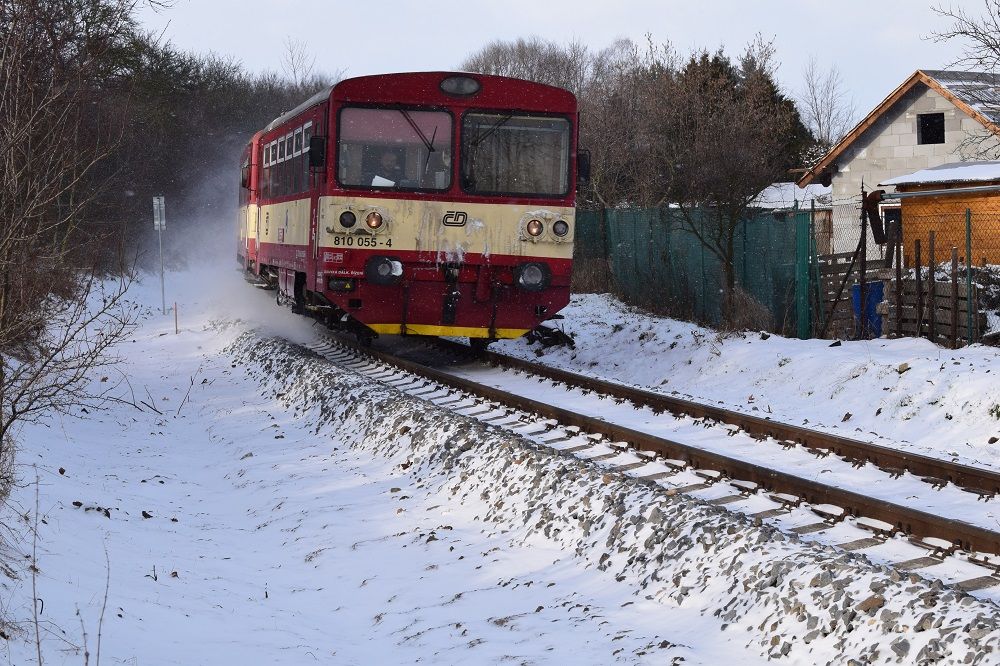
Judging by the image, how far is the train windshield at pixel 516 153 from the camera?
13.2 metres

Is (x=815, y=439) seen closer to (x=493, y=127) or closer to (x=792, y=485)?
(x=792, y=485)

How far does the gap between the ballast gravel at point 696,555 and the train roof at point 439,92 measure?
4315 millimetres

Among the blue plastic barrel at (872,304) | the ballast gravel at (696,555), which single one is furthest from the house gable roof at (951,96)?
the ballast gravel at (696,555)

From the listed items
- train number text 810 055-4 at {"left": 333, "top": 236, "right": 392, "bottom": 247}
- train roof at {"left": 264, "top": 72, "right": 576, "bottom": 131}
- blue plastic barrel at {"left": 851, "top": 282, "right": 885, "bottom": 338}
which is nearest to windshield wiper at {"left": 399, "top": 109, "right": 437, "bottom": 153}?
train roof at {"left": 264, "top": 72, "right": 576, "bottom": 131}

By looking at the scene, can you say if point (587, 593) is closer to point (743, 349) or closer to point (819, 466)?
point (819, 466)

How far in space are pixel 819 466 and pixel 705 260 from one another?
452 inches

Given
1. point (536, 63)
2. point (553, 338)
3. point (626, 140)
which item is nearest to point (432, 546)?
point (553, 338)

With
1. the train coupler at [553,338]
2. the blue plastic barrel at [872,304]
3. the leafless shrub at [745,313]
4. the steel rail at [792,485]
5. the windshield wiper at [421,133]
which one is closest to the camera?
the steel rail at [792,485]

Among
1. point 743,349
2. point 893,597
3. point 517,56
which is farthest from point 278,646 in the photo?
point 517,56

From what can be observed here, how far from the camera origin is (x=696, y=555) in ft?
19.5

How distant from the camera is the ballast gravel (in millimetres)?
4617

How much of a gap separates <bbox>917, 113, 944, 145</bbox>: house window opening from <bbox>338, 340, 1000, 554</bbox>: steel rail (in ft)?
68.9

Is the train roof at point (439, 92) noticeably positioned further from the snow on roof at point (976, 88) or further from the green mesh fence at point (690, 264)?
the snow on roof at point (976, 88)

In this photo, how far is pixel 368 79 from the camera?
12820 millimetres
